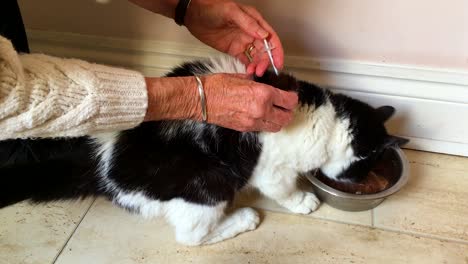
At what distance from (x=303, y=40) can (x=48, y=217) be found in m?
0.96

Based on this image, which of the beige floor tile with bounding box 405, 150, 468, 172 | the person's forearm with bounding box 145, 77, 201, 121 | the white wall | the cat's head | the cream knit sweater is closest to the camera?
the cream knit sweater

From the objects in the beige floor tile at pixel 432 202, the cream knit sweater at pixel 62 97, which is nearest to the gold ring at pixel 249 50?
the cream knit sweater at pixel 62 97

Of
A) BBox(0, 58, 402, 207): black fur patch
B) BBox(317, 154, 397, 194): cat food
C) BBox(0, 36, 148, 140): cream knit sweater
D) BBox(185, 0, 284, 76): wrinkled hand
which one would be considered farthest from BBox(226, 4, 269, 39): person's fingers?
BBox(317, 154, 397, 194): cat food

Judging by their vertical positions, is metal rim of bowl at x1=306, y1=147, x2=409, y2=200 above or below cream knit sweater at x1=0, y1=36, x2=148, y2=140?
below

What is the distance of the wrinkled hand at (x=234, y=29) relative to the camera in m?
1.06

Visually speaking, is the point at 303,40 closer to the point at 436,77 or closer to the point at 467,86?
the point at 436,77

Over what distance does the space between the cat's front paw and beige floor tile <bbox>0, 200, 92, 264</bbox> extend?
62 cm

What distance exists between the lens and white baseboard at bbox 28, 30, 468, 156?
4.19 feet

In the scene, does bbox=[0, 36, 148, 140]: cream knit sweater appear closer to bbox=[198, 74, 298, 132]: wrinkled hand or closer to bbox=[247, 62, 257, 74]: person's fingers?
bbox=[198, 74, 298, 132]: wrinkled hand

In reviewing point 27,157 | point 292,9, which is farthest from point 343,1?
point 27,157

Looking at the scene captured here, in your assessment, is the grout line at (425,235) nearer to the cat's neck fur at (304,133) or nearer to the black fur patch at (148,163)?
the cat's neck fur at (304,133)

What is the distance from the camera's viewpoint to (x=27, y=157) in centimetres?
101

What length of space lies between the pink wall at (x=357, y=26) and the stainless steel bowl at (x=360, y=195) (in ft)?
1.01

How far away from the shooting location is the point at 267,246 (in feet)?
A: 3.82
